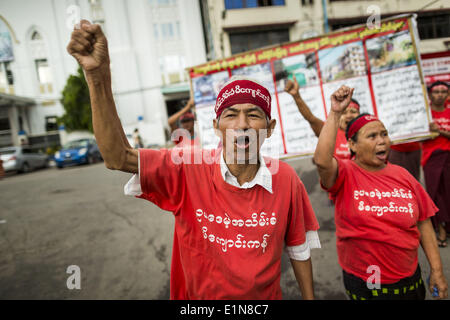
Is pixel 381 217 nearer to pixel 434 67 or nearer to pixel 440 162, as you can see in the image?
pixel 440 162

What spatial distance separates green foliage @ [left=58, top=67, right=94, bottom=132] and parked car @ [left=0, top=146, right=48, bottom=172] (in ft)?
16.0

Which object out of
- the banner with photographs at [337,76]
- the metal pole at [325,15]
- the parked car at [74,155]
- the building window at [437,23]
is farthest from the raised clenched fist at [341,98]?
the metal pole at [325,15]

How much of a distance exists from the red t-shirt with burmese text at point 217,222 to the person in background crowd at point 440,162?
289 cm

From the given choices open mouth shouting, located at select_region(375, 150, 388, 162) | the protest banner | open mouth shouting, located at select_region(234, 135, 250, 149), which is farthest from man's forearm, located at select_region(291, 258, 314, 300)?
the protest banner

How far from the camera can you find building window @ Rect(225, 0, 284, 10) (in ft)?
45.8

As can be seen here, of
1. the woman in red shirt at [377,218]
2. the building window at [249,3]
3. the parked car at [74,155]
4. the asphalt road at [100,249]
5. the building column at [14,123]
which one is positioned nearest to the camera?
the woman in red shirt at [377,218]

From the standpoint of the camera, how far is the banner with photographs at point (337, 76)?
2521 mm

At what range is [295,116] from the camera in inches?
115

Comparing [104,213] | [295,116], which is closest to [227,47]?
[104,213]

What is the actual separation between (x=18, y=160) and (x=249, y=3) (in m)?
14.5

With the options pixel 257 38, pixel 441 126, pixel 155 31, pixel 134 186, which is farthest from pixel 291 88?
pixel 155 31

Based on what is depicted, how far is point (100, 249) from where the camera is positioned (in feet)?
12.5

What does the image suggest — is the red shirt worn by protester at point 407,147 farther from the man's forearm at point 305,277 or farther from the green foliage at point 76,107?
the green foliage at point 76,107
